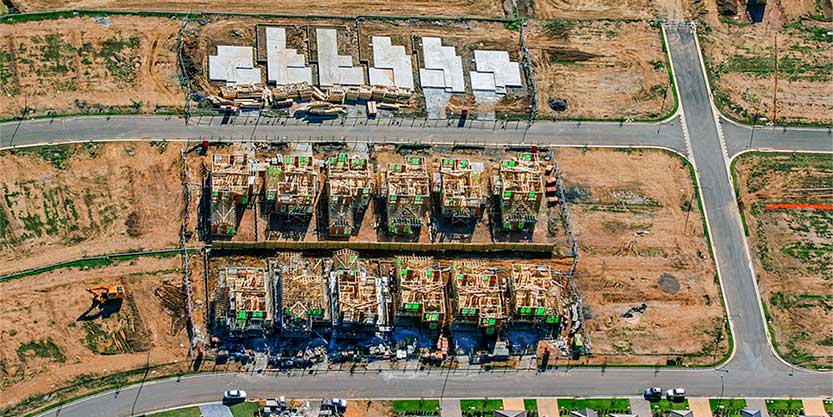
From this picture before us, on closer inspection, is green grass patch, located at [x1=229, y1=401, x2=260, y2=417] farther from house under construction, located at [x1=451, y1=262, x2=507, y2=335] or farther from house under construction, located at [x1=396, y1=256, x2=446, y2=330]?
house under construction, located at [x1=451, y1=262, x2=507, y2=335]

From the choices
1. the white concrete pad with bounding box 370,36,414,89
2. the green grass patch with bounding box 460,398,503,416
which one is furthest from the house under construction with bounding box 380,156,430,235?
the green grass patch with bounding box 460,398,503,416

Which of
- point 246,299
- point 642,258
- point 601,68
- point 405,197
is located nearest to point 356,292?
point 246,299

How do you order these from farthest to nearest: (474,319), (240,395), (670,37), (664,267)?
(670,37), (664,267), (474,319), (240,395)

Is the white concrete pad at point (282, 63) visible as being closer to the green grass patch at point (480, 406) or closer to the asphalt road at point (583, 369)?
the asphalt road at point (583, 369)

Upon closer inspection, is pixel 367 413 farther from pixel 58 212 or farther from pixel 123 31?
pixel 123 31

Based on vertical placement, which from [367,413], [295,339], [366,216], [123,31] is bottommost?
[367,413]

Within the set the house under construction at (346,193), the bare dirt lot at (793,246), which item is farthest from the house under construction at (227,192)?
the bare dirt lot at (793,246)

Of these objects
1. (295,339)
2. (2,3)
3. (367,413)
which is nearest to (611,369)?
(367,413)

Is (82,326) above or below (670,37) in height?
below
